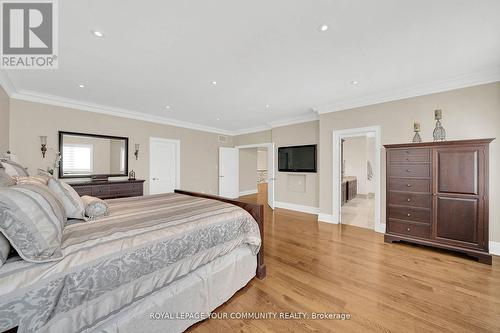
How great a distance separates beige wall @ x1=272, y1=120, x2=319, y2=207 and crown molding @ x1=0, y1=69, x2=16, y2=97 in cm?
515

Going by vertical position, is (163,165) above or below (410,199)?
→ above

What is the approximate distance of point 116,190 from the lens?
3908 mm

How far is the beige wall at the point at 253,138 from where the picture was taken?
19.9 ft

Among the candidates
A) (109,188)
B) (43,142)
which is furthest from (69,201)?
(43,142)

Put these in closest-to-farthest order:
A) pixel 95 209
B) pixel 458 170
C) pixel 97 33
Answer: pixel 95 209 < pixel 97 33 < pixel 458 170

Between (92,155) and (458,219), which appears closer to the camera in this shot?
(458,219)

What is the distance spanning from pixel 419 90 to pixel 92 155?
6.33 metres

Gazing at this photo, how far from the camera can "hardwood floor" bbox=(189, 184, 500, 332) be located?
153cm

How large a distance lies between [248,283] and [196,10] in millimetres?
2682

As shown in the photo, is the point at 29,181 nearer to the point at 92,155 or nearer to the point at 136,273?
the point at 136,273

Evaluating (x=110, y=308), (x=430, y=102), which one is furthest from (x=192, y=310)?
(x=430, y=102)

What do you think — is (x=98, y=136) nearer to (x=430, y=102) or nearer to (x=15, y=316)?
(x=15, y=316)

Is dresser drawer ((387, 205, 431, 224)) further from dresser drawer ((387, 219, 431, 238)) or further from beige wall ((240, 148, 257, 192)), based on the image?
beige wall ((240, 148, 257, 192))

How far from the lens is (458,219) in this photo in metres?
2.61
